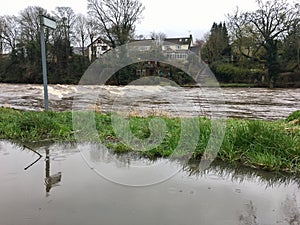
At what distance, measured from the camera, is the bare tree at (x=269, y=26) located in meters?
31.8

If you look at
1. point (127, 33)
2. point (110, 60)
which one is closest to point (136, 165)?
point (110, 60)

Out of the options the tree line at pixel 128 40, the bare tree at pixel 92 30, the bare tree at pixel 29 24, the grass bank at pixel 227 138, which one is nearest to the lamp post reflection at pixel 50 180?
the grass bank at pixel 227 138

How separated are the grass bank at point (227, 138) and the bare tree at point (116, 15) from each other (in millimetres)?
29216

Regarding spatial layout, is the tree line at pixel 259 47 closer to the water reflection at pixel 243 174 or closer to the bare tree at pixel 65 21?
the bare tree at pixel 65 21

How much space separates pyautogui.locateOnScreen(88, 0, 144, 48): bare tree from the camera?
33625 mm

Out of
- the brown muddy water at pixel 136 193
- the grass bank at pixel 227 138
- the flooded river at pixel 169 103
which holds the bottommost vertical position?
the flooded river at pixel 169 103

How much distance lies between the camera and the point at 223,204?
246cm

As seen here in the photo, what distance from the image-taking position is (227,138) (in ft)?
13.3

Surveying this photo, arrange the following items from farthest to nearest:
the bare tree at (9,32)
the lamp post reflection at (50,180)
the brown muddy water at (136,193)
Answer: the bare tree at (9,32) < the lamp post reflection at (50,180) < the brown muddy water at (136,193)

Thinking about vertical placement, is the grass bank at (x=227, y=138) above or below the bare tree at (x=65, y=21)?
below

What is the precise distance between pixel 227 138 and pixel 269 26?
33048 millimetres

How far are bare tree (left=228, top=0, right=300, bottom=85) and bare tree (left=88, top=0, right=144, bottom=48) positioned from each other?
12.1m

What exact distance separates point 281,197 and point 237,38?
3471cm

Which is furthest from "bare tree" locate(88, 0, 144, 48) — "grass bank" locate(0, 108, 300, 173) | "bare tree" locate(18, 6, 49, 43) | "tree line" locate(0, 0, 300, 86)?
"grass bank" locate(0, 108, 300, 173)
